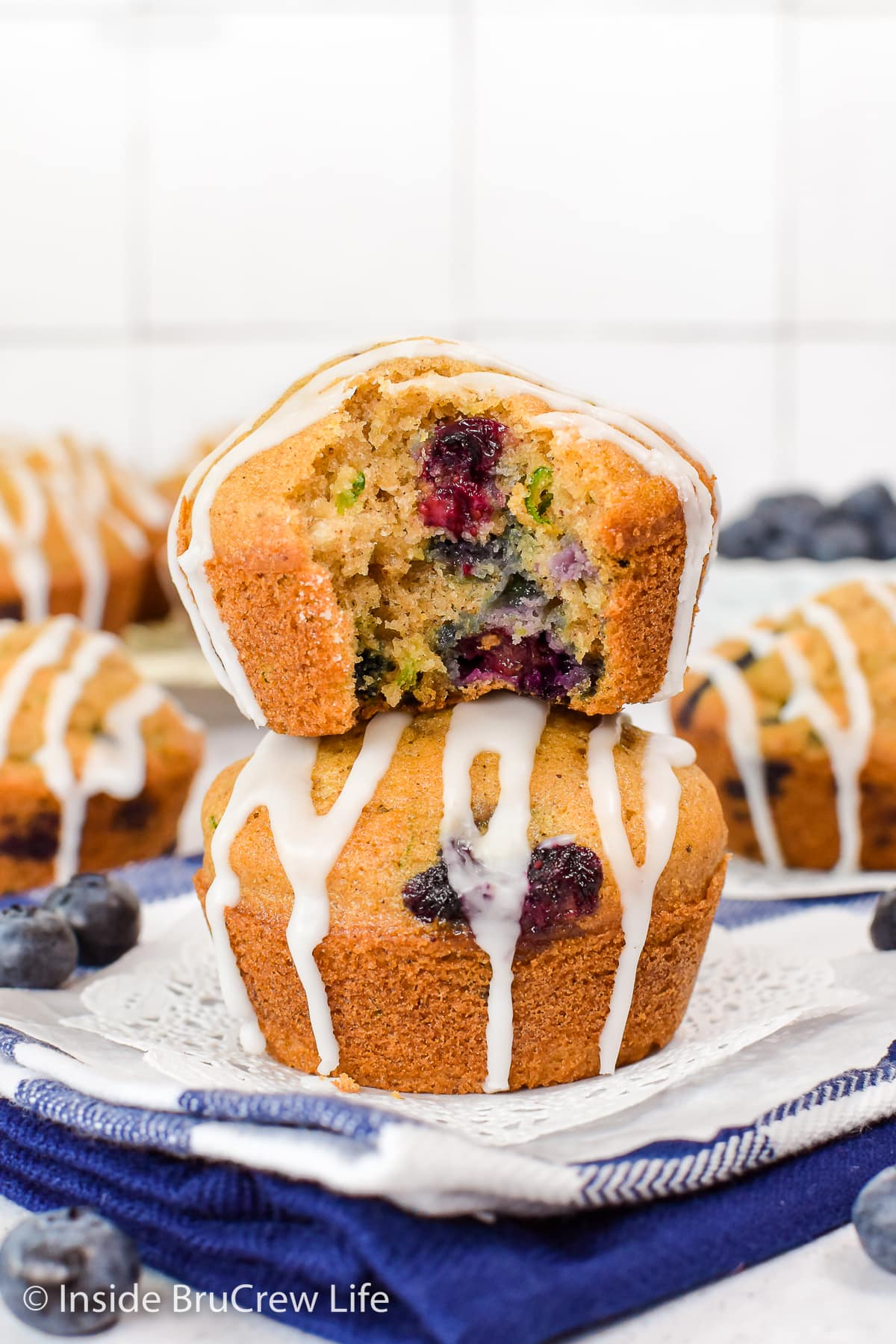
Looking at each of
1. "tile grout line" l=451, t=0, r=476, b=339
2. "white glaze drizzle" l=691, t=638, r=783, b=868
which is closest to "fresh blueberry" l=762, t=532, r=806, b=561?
"white glaze drizzle" l=691, t=638, r=783, b=868

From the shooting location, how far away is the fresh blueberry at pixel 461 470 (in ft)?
5.39

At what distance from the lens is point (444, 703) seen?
174 centimetres

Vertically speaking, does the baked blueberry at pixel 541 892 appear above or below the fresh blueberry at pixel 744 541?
below

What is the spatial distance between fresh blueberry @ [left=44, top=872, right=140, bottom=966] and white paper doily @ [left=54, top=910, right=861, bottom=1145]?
3cm

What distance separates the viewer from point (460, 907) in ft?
5.20

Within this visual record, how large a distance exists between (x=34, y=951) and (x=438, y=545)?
73cm

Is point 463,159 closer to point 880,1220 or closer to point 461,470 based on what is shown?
point 461,470

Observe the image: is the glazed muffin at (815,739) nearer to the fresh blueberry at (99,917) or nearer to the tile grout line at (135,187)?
the fresh blueberry at (99,917)

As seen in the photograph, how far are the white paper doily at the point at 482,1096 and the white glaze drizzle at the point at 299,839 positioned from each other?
72mm

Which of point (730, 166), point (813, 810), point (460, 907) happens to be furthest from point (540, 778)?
point (730, 166)

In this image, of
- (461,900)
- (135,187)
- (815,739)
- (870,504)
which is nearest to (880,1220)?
(461,900)

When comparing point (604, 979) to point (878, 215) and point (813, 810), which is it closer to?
point (813, 810)

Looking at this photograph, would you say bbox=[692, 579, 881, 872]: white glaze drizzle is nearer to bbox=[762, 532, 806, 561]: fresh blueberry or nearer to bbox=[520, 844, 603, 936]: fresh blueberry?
bbox=[762, 532, 806, 561]: fresh blueberry

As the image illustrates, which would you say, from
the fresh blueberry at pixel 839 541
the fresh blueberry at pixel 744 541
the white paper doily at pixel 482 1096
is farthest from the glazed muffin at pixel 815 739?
the fresh blueberry at pixel 744 541
